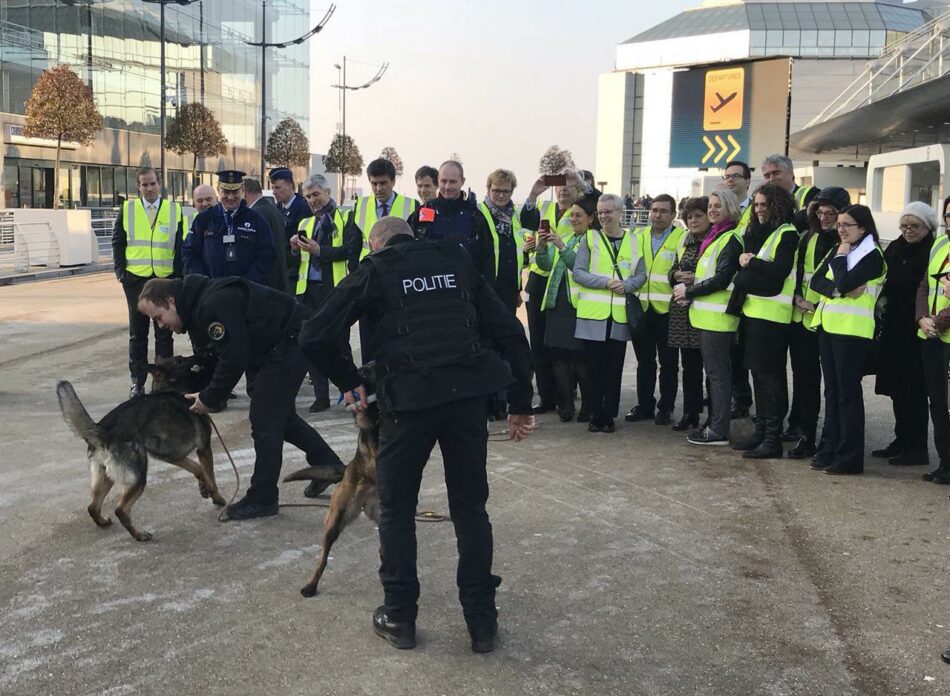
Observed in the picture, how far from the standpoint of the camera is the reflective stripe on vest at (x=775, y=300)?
6.88m

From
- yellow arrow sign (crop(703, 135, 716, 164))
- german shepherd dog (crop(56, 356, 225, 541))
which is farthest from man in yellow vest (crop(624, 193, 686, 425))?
yellow arrow sign (crop(703, 135, 716, 164))

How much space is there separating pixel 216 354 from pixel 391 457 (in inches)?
70.6

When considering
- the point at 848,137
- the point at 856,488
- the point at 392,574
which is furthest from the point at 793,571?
the point at 848,137

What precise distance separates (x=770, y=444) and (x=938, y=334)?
57.1 inches

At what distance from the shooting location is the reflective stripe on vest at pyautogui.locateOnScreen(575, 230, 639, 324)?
789 centimetres

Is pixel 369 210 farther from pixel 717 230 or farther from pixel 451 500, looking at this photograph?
pixel 451 500

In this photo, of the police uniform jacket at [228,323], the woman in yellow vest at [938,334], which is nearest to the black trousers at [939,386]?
the woman in yellow vest at [938,334]

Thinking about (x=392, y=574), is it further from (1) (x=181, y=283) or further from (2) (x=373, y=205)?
(2) (x=373, y=205)

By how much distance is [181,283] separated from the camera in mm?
5293

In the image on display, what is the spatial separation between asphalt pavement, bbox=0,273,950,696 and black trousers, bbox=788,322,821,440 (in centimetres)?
43

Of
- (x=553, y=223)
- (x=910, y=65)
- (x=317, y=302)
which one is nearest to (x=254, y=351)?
(x=317, y=302)

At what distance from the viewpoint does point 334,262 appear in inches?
336

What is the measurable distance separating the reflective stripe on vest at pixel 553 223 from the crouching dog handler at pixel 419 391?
14.4 feet

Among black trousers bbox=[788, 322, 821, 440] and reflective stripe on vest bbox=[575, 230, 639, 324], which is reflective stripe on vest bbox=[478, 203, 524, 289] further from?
black trousers bbox=[788, 322, 821, 440]
